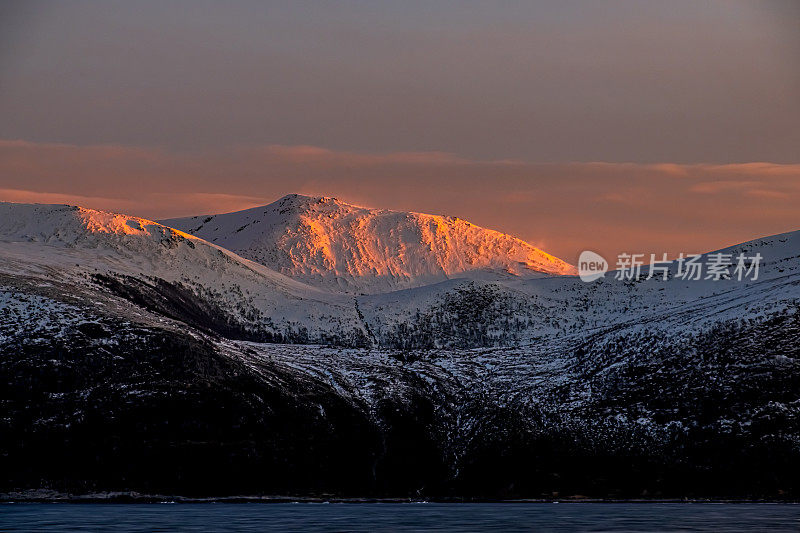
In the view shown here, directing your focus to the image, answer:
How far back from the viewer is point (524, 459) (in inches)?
5630

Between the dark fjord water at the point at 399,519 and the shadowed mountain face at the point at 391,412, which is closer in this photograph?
the dark fjord water at the point at 399,519

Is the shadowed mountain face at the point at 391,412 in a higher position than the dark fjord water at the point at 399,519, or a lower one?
higher

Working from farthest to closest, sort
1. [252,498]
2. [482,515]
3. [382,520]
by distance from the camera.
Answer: [252,498] → [482,515] → [382,520]

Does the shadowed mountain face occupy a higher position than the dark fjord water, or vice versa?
the shadowed mountain face

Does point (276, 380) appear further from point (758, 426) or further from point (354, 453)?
point (758, 426)

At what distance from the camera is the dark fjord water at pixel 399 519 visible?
75.4 m

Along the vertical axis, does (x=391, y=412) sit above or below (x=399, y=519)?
above

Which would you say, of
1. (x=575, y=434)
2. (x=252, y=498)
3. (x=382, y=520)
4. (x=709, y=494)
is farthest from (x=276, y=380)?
(x=382, y=520)

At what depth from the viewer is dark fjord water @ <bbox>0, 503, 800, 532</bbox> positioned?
75.4m

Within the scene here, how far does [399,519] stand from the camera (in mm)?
87062

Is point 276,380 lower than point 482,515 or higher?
higher

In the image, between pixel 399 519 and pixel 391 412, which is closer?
pixel 399 519

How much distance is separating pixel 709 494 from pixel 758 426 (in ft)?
43.7

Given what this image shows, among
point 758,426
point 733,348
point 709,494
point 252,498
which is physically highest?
point 733,348
